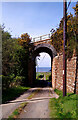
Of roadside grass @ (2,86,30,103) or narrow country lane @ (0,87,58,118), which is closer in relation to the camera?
narrow country lane @ (0,87,58,118)

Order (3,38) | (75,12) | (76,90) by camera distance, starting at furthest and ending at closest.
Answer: (3,38) < (75,12) < (76,90)

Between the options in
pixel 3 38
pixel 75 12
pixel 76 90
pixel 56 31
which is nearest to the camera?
pixel 76 90

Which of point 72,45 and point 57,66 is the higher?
point 72,45

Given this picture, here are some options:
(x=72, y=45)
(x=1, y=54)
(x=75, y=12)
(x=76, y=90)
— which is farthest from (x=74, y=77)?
(x=1, y=54)

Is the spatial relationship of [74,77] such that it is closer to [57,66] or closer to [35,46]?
[57,66]

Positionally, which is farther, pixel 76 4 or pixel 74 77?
pixel 76 4

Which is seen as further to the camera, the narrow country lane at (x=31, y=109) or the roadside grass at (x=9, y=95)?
the roadside grass at (x=9, y=95)

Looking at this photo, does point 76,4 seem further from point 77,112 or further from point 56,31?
point 77,112

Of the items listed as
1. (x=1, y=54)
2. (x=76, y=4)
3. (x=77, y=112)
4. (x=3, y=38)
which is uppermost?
(x=76, y=4)

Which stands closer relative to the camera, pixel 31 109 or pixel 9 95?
pixel 31 109

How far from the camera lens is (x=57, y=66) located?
1639 cm

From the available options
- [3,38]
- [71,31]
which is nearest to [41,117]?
[71,31]

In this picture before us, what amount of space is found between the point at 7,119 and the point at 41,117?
162 centimetres

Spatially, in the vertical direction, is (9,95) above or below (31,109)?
below
